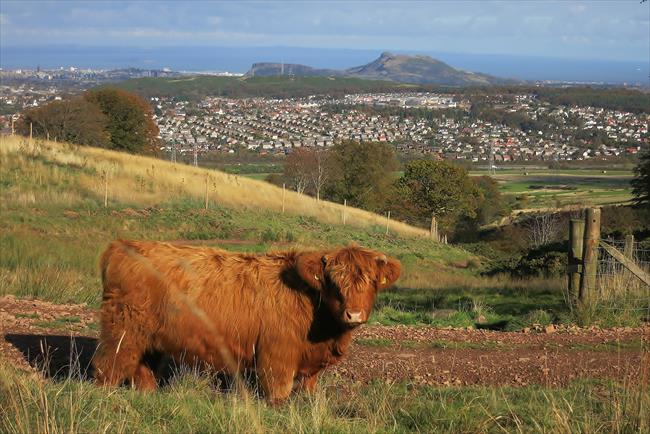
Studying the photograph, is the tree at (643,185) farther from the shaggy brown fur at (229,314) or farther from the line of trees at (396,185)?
the shaggy brown fur at (229,314)

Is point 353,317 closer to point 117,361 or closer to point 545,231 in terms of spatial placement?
point 117,361

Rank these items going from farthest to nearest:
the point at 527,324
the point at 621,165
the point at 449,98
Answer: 1. the point at 449,98
2. the point at 621,165
3. the point at 527,324

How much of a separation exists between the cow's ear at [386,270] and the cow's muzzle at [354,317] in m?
0.51

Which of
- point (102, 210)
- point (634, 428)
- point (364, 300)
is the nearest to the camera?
point (634, 428)

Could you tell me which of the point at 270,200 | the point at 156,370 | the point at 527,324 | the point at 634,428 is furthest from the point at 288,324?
the point at 270,200

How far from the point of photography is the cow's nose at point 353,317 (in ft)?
22.4

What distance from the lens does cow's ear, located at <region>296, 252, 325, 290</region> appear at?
286 inches

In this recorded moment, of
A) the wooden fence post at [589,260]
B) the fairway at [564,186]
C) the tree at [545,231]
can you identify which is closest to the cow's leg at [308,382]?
the wooden fence post at [589,260]

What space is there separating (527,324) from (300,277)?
5.65m

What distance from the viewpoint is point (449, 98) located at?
602 ft

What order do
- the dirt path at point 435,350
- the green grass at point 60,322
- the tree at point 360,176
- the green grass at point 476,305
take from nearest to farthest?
the dirt path at point 435,350, the green grass at point 60,322, the green grass at point 476,305, the tree at point 360,176

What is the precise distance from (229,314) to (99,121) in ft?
158

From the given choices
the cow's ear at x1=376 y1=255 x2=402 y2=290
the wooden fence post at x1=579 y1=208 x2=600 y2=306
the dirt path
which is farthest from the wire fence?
the cow's ear at x1=376 y1=255 x2=402 y2=290

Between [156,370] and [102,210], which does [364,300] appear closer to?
[156,370]
